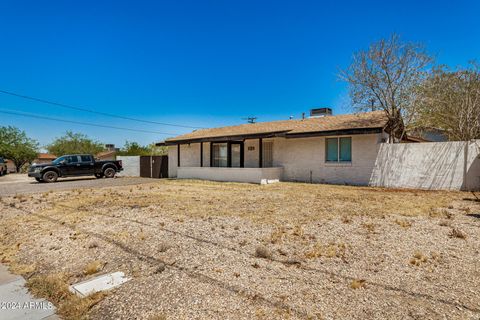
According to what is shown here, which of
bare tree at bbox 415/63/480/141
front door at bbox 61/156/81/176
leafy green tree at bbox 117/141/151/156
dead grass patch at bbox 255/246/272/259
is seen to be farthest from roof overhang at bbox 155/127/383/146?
leafy green tree at bbox 117/141/151/156

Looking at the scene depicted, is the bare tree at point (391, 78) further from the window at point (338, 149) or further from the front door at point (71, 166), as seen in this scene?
the front door at point (71, 166)

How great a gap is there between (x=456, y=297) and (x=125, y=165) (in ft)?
77.7

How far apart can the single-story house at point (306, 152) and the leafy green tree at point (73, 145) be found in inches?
1744

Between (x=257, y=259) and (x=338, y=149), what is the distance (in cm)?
1111

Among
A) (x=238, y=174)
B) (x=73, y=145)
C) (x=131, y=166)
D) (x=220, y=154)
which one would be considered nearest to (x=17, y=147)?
(x=73, y=145)

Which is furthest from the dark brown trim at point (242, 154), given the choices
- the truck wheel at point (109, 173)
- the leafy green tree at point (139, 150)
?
the leafy green tree at point (139, 150)

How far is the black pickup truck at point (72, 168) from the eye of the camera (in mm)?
16594

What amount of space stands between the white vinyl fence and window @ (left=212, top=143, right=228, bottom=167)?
31.1ft

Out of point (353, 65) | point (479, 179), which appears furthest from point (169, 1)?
point (479, 179)

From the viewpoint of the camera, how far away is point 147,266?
3.79 m

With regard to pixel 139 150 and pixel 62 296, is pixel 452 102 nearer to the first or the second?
pixel 62 296

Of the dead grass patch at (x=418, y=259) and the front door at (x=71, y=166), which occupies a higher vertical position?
the front door at (x=71, y=166)

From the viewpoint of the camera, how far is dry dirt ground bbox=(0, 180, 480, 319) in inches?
107

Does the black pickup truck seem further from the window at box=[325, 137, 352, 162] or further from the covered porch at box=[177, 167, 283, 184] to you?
the window at box=[325, 137, 352, 162]
